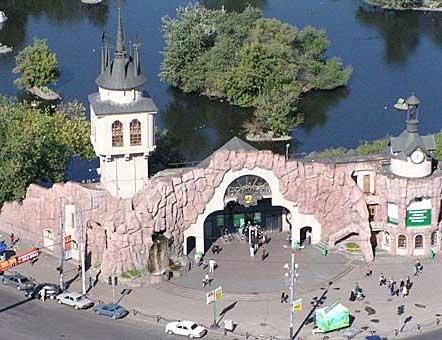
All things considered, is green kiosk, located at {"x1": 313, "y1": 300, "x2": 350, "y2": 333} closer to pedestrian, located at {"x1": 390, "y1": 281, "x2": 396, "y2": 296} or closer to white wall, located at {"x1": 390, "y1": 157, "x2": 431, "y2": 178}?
pedestrian, located at {"x1": 390, "y1": 281, "x2": 396, "y2": 296}

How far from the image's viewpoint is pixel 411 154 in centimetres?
9569

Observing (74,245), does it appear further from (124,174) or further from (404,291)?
(404,291)

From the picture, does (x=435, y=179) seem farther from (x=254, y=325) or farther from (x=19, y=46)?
(x=19, y=46)

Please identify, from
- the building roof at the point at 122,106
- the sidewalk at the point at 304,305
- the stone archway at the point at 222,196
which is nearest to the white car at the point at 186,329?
the sidewalk at the point at 304,305

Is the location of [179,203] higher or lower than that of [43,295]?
higher

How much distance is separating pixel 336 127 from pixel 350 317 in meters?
59.5

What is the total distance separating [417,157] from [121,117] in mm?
24833

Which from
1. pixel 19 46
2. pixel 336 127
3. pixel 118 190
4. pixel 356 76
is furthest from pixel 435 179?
pixel 19 46

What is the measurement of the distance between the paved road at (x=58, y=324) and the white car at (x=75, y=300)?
44 cm

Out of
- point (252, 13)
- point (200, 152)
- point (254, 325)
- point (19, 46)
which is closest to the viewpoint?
point (254, 325)

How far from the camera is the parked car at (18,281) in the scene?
90375 mm

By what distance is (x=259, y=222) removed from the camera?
→ 100 meters

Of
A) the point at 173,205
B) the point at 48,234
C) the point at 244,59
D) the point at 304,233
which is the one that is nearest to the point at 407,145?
the point at 304,233

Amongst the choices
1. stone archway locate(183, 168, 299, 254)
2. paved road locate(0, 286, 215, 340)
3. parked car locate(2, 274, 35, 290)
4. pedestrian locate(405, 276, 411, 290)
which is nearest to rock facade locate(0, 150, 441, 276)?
stone archway locate(183, 168, 299, 254)
